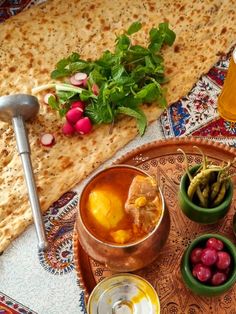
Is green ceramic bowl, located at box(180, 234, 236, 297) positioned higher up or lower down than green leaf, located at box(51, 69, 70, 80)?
lower down

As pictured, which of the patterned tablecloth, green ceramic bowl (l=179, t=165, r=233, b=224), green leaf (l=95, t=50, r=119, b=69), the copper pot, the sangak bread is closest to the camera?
the copper pot

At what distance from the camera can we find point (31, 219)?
1.59 metres

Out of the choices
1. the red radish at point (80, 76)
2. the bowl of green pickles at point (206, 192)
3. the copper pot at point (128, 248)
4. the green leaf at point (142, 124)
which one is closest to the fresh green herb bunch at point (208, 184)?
the bowl of green pickles at point (206, 192)

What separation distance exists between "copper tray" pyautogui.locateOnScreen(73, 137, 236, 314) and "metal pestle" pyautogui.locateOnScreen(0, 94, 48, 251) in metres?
0.20

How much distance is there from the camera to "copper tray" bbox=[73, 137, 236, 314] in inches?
47.8

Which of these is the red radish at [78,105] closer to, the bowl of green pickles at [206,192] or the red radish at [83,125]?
the red radish at [83,125]

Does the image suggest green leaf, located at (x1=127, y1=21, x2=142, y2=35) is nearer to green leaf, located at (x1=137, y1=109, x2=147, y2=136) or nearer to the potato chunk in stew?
green leaf, located at (x1=137, y1=109, x2=147, y2=136)

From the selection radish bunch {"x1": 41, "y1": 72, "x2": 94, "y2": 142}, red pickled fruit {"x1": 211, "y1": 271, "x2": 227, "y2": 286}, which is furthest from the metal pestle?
red pickled fruit {"x1": 211, "y1": 271, "x2": 227, "y2": 286}

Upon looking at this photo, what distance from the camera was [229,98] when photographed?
5.73 feet

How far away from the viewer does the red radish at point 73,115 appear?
5.60 ft

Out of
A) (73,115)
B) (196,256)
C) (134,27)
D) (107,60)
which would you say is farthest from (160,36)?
(196,256)

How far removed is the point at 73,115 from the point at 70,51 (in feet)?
1.15

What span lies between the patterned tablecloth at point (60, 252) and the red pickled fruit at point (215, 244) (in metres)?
0.47

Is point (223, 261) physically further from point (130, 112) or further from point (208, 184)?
point (130, 112)
